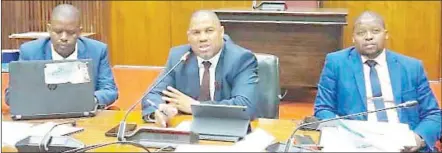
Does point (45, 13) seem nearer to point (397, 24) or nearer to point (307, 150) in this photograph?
point (397, 24)

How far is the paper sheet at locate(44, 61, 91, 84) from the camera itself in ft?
8.79

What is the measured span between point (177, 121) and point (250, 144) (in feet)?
1.93

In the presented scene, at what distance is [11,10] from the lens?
7664 millimetres

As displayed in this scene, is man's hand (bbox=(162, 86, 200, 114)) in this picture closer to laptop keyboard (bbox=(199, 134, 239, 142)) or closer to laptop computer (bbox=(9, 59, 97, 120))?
laptop computer (bbox=(9, 59, 97, 120))

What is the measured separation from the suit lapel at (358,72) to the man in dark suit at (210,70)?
425 millimetres

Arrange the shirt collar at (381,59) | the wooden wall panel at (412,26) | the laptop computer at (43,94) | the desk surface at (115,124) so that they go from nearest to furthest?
the desk surface at (115,124), the laptop computer at (43,94), the shirt collar at (381,59), the wooden wall panel at (412,26)

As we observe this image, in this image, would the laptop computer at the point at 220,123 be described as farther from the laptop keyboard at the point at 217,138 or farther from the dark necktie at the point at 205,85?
the dark necktie at the point at 205,85

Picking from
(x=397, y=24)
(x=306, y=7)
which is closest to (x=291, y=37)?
(x=306, y=7)

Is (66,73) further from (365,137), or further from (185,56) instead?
(365,137)

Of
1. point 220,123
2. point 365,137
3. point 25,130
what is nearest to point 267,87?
point 220,123

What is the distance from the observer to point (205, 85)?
3.06 metres

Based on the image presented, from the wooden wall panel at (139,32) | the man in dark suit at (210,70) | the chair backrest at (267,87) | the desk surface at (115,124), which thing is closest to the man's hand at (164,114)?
the desk surface at (115,124)

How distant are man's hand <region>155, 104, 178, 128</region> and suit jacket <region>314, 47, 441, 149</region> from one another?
2.14 ft

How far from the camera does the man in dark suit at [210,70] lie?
2.97 meters
